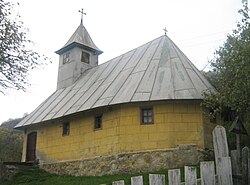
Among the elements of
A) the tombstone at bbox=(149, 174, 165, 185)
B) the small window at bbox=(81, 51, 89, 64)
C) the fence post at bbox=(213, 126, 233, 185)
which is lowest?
the tombstone at bbox=(149, 174, 165, 185)

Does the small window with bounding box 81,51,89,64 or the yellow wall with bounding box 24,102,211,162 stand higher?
the small window with bounding box 81,51,89,64

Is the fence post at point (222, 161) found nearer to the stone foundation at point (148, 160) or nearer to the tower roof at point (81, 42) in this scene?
the stone foundation at point (148, 160)

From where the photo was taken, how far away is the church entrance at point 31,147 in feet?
75.3

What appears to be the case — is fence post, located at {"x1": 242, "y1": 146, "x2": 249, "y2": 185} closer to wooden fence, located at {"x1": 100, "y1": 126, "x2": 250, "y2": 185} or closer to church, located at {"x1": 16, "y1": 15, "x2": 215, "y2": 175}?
wooden fence, located at {"x1": 100, "y1": 126, "x2": 250, "y2": 185}

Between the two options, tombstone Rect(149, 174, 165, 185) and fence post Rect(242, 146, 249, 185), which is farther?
fence post Rect(242, 146, 249, 185)

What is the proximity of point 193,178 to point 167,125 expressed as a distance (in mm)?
11743

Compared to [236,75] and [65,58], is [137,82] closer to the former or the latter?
[236,75]

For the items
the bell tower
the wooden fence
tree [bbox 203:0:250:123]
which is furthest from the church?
the wooden fence

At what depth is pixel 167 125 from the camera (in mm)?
15906

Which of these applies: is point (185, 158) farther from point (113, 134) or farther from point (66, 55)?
point (66, 55)

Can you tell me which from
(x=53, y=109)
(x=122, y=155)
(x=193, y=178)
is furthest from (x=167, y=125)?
(x=193, y=178)

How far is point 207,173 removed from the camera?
432 centimetres

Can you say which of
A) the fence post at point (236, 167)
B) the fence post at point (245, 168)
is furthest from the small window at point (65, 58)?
the fence post at point (245, 168)

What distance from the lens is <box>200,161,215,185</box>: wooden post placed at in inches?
169
